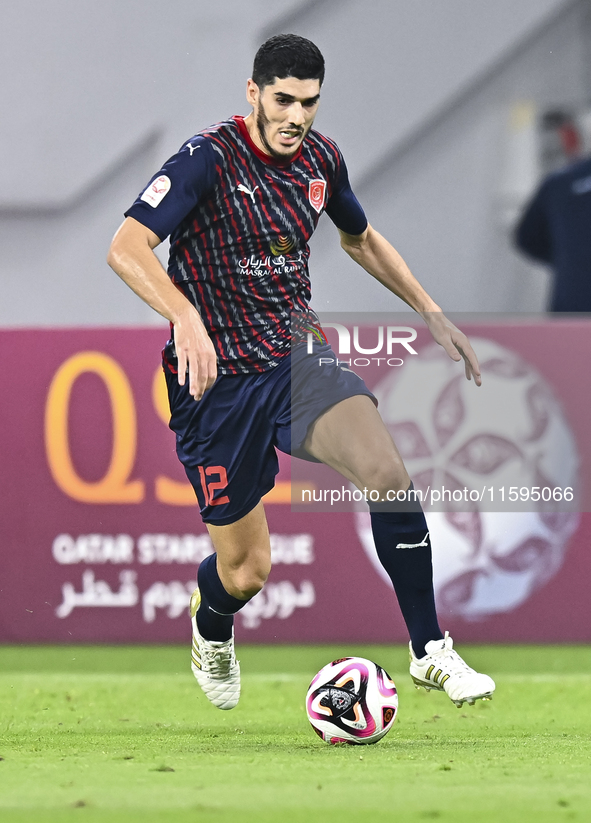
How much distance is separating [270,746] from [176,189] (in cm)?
163

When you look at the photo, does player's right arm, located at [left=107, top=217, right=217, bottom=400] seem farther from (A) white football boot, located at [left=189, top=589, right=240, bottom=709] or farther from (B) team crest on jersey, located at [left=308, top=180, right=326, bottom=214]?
(A) white football boot, located at [left=189, top=589, right=240, bottom=709]

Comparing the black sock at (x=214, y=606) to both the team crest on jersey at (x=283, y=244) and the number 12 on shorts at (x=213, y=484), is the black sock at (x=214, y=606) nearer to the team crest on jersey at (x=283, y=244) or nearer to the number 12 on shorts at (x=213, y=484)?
the number 12 on shorts at (x=213, y=484)

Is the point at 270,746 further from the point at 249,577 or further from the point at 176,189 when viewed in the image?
the point at 176,189

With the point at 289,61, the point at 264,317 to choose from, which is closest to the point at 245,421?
the point at 264,317

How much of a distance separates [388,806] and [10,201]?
787cm

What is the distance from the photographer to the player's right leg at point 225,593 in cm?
400

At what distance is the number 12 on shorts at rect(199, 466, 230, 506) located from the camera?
3873mm

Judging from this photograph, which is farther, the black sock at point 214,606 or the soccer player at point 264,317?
the black sock at point 214,606

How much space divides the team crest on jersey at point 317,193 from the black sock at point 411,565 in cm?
101

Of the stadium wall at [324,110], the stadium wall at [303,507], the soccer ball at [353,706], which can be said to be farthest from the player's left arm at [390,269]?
the stadium wall at [324,110]

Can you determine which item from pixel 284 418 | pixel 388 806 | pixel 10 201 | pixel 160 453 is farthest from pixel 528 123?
pixel 388 806

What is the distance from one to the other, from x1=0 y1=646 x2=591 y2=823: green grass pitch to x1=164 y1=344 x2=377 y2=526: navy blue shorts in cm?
77

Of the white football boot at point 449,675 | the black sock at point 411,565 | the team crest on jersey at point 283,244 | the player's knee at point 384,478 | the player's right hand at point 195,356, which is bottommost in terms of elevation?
the white football boot at point 449,675

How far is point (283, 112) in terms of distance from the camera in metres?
3.60
